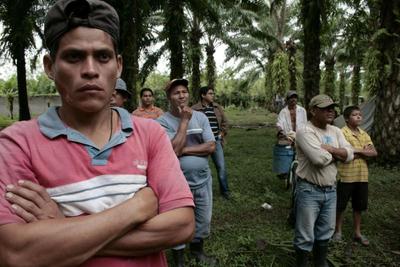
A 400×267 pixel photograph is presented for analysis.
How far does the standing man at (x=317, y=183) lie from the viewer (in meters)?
3.76

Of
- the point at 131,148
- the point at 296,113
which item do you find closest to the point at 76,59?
the point at 131,148

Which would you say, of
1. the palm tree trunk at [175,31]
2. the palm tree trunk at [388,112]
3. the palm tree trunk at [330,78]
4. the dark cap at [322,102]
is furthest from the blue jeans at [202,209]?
the palm tree trunk at [330,78]

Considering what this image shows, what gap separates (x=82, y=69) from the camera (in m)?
1.36

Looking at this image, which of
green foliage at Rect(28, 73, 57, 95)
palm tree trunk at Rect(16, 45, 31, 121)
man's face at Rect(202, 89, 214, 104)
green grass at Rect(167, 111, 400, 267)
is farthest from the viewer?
green foliage at Rect(28, 73, 57, 95)

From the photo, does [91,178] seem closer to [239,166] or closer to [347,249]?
[347,249]

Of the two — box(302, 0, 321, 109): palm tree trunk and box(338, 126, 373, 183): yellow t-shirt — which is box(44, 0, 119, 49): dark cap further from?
box(302, 0, 321, 109): palm tree trunk

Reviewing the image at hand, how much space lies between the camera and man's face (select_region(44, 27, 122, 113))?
136 cm

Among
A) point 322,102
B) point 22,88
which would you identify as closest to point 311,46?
point 322,102

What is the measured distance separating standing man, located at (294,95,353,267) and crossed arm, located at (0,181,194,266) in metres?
2.69

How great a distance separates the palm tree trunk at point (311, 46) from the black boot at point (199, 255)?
704 centimetres

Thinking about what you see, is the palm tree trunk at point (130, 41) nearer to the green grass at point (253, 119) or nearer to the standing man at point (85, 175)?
the standing man at point (85, 175)

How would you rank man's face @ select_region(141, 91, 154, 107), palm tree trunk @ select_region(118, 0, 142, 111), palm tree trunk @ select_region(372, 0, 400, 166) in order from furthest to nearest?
palm tree trunk @ select_region(118, 0, 142, 111) → palm tree trunk @ select_region(372, 0, 400, 166) → man's face @ select_region(141, 91, 154, 107)

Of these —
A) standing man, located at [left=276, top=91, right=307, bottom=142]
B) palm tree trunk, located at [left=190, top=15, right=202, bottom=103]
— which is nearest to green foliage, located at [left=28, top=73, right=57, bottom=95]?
palm tree trunk, located at [left=190, top=15, right=202, bottom=103]

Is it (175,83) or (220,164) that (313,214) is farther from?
(220,164)
